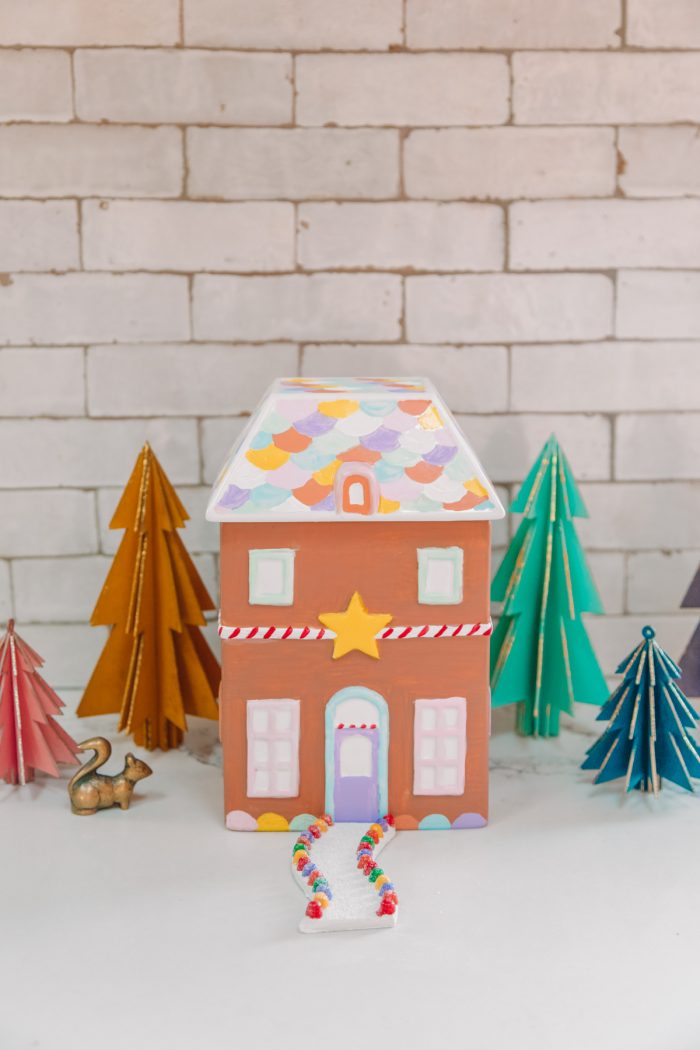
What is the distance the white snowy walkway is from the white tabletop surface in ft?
0.05

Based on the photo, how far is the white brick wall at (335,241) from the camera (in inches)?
75.0

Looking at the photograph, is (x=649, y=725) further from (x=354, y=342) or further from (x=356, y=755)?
(x=354, y=342)

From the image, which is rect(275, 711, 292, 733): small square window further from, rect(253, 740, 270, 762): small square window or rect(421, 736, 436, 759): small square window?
rect(421, 736, 436, 759): small square window

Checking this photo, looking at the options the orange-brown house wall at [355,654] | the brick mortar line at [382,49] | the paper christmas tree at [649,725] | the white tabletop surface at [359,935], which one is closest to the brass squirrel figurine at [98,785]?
the white tabletop surface at [359,935]

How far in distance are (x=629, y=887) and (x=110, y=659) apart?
3.01 feet

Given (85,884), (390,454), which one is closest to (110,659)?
(85,884)

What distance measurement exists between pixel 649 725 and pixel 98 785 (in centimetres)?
84

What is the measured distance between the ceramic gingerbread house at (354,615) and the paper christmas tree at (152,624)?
28cm

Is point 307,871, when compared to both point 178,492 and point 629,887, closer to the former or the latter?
point 629,887

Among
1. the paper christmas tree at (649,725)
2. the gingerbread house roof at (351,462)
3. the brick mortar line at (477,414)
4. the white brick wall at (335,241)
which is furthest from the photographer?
the brick mortar line at (477,414)

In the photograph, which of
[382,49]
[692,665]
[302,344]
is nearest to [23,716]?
[302,344]

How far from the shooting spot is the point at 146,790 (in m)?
1.73

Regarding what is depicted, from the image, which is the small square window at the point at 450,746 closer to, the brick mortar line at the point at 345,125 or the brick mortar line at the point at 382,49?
the brick mortar line at the point at 345,125

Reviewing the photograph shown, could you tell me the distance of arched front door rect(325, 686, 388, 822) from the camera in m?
1.55
